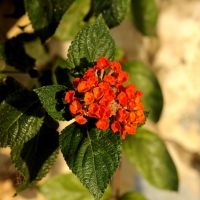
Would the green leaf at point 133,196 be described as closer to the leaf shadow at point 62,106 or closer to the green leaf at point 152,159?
the green leaf at point 152,159

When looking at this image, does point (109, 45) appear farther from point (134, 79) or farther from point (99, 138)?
point (134, 79)

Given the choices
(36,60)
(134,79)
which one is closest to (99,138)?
(36,60)

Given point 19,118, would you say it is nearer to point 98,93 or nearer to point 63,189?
point 98,93

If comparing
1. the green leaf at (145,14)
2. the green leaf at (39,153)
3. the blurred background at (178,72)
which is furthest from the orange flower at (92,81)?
the blurred background at (178,72)

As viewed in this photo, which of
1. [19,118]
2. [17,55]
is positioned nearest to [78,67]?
[19,118]

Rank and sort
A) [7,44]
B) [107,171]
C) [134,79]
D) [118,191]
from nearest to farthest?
[107,171] < [7,44] < [134,79] < [118,191]

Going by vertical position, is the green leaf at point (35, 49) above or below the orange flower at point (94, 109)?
below

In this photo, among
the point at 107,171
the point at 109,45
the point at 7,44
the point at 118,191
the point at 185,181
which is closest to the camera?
the point at 107,171
